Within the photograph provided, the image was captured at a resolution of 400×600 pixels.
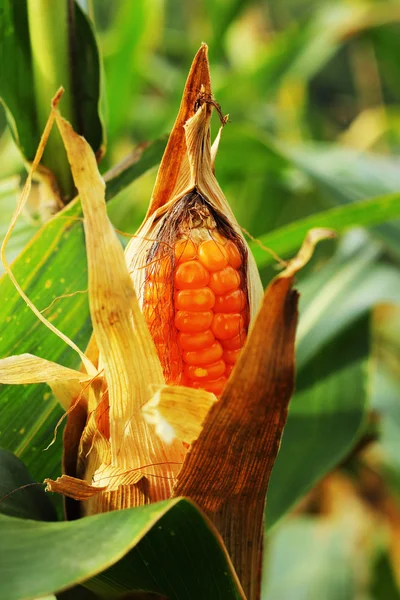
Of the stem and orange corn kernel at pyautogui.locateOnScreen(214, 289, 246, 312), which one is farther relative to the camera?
the stem

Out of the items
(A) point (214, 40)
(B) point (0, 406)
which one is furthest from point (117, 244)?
(A) point (214, 40)

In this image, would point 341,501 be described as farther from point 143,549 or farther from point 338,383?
point 143,549

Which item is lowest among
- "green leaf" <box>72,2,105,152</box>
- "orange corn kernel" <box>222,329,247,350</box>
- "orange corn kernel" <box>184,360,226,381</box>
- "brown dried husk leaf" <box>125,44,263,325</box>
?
"orange corn kernel" <box>184,360,226,381</box>

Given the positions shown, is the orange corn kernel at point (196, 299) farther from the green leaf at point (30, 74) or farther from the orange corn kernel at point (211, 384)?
the green leaf at point (30, 74)

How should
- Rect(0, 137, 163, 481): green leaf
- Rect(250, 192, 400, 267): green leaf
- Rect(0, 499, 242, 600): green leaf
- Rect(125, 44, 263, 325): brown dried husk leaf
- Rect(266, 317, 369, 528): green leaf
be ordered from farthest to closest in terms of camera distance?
Rect(266, 317, 369, 528): green leaf < Rect(250, 192, 400, 267): green leaf < Rect(0, 137, 163, 481): green leaf < Rect(125, 44, 263, 325): brown dried husk leaf < Rect(0, 499, 242, 600): green leaf

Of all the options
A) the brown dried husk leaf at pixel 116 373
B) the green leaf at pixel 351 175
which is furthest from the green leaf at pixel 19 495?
the green leaf at pixel 351 175

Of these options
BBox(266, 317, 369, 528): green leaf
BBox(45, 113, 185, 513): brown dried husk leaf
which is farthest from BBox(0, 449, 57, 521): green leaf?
BBox(266, 317, 369, 528): green leaf

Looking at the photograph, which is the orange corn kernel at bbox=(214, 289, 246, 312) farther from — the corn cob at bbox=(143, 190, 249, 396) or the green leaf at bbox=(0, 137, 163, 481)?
the green leaf at bbox=(0, 137, 163, 481)
